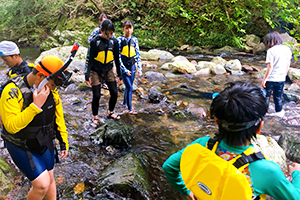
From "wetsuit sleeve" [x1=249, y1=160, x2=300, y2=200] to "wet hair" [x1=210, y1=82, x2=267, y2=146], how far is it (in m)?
0.18

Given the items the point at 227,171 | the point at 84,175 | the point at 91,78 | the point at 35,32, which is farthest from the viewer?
the point at 35,32

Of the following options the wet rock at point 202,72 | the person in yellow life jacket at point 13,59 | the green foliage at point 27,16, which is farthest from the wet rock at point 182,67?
the green foliage at point 27,16

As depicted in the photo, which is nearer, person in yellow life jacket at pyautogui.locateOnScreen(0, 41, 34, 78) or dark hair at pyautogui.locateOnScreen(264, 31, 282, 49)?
person in yellow life jacket at pyautogui.locateOnScreen(0, 41, 34, 78)

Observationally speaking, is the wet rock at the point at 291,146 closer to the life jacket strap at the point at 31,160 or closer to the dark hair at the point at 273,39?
the dark hair at the point at 273,39

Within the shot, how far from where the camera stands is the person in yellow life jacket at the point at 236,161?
3.94 feet

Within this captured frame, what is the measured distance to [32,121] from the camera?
79.7 inches

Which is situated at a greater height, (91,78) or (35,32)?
(91,78)

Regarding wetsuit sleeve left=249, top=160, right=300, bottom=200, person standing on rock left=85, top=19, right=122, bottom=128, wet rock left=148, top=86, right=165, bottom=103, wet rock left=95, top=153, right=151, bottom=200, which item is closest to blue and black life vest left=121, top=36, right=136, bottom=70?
person standing on rock left=85, top=19, right=122, bottom=128

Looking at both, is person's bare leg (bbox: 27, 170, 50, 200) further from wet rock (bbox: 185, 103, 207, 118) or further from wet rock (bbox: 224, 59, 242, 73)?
wet rock (bbox: 224, 59, 242, 73)

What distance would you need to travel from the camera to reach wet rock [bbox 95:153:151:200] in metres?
2.82

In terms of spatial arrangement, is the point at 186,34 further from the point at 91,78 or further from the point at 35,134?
the point at 35,134

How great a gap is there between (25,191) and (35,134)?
1.40m

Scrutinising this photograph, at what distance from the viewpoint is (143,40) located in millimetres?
16016

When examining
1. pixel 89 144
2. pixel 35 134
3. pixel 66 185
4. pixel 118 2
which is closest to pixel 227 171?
pixel 35 134
